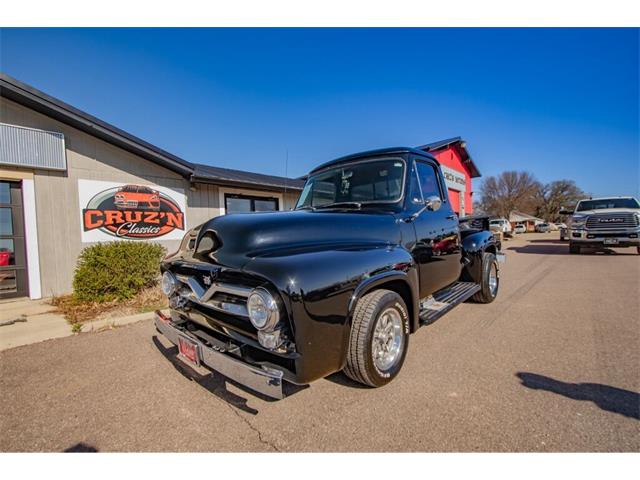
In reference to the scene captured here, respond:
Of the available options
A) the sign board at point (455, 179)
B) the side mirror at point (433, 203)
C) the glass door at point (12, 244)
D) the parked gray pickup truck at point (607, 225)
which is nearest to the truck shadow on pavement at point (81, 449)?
the side mirror at point (433, 203)

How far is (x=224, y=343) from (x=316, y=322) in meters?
0.84

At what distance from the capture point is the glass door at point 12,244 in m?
6.08

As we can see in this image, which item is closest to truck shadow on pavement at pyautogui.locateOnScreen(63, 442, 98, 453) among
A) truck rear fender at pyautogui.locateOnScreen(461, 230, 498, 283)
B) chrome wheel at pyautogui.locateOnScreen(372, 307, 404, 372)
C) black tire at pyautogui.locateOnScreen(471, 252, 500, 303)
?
chrome wheel at pyautogui.locateOnScreen(372, 307, 404, 372)

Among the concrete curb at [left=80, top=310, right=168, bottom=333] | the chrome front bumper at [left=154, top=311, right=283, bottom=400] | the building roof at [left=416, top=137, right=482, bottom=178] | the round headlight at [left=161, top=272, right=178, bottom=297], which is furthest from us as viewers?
the building roof at [left=416, top=137, right=482, bottom=178]

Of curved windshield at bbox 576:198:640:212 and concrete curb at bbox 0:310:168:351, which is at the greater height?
curved windshield at bbox 576:198:640:212

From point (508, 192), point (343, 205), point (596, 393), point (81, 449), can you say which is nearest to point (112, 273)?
point (81, 449)

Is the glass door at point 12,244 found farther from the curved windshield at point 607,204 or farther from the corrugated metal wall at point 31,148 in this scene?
the curved windshield at point 607,204

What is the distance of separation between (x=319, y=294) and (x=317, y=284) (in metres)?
0.07

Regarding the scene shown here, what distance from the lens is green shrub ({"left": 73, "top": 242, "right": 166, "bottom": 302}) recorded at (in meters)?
5.45

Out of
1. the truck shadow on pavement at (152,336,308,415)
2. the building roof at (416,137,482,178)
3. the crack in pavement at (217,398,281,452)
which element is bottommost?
the crack in pavement at (217,398,281,452)

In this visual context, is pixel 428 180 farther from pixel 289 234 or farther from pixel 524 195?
pixel 524 195

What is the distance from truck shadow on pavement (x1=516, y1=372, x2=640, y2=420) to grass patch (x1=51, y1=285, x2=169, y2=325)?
5.36 meters

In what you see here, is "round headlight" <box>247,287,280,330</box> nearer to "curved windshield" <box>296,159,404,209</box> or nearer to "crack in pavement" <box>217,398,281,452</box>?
"crack in pavement" <box>217,398,281,452</box>

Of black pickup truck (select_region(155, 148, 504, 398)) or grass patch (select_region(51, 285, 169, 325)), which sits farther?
grass patch (select_region(51, 285, 169, 325))
